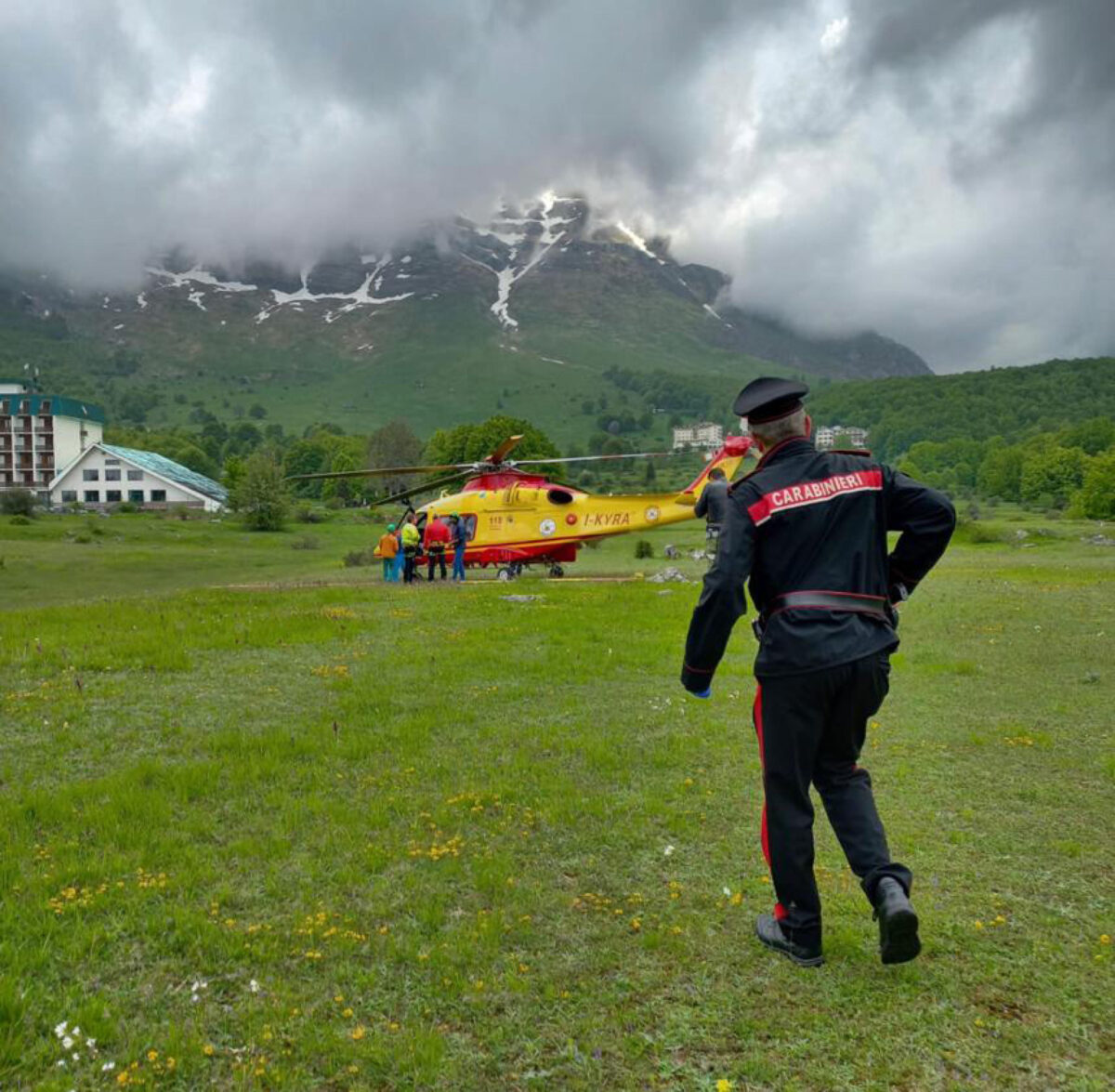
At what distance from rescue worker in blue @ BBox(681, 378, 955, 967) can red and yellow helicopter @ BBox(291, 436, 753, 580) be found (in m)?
22.4

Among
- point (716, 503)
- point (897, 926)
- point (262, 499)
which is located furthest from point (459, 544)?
point (262, 499)

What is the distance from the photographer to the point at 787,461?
4.46 m

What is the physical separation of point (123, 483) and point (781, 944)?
118m

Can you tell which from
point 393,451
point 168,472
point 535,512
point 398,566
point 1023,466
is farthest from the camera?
point 393,451

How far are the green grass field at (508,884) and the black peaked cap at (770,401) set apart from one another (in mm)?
3014

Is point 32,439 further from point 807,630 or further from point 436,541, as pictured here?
point 807,630

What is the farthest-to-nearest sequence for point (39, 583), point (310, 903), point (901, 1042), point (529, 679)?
point (39, 583) → point (529, 679) → point (310, 903) → point (901, 1042)

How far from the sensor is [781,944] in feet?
14.2

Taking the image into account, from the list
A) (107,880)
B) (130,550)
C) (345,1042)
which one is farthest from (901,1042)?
(130,550)

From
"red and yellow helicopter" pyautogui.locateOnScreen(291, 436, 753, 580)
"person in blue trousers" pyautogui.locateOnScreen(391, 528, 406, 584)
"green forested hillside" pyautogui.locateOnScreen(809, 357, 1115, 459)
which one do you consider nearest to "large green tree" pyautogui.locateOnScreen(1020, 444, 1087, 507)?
"green forested hillside" pyautogui.locateOnScreen(809, 357, 1115, 459)

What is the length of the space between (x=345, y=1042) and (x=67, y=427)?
5435 inches

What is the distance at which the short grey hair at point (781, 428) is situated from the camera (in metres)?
4.54

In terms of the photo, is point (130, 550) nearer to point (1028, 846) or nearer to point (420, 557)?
point (420, 557)

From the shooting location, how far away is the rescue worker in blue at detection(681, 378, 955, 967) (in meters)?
4.20
